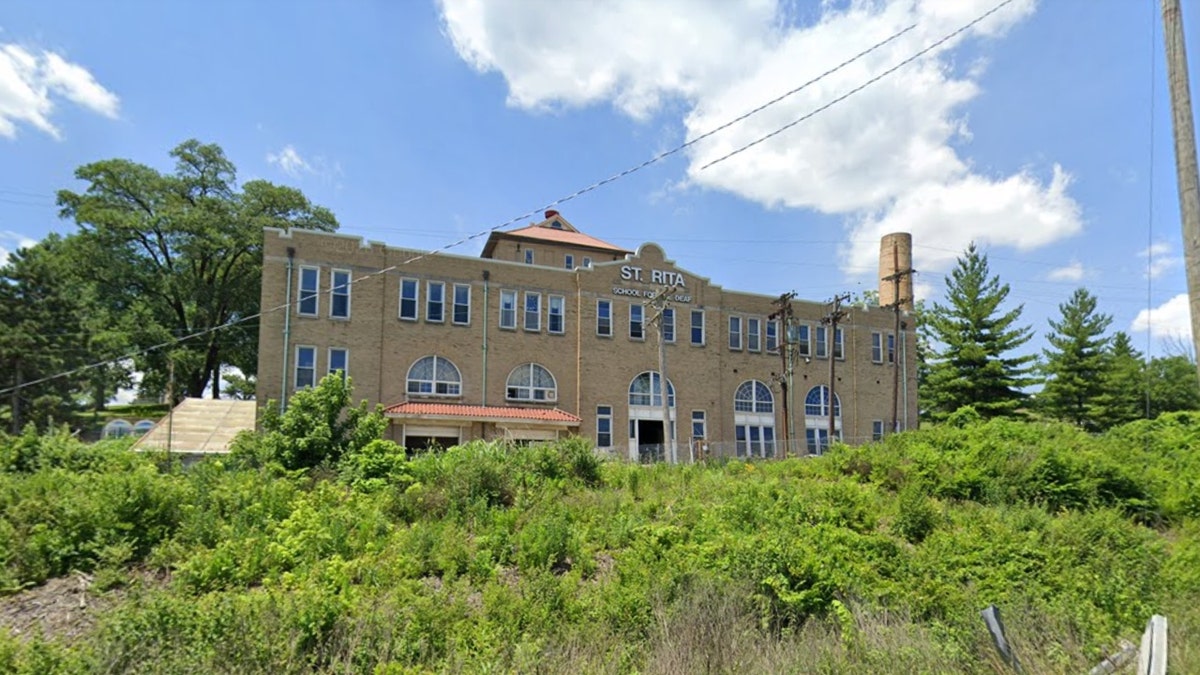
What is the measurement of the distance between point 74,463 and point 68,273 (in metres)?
38.3

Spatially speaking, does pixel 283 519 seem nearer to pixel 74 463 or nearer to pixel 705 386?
pixel 74 463

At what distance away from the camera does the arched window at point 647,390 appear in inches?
1395

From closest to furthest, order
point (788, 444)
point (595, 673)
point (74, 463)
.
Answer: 1. point (595, 673)
2. point (74, 463)
3. point (788, 444)

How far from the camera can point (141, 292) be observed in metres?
44.7

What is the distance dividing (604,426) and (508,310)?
7.46 meters

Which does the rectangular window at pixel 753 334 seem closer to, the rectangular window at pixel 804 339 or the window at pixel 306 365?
the rectangular window at pixel 804 339

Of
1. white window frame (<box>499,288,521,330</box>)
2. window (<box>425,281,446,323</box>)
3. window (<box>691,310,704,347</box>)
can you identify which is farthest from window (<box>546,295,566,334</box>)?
window (<box>691,310,704,347</box>)

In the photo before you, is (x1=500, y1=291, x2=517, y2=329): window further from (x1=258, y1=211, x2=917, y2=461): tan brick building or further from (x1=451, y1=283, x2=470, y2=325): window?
(x1=451, y1=283, x2=470, y2=325): window

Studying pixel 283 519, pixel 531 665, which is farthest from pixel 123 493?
pixel 531 665

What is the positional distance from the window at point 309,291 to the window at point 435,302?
4639 millimetres

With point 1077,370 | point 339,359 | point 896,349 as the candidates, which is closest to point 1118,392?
point 1077,370

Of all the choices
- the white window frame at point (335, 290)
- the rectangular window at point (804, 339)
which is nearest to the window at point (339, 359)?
the white window frame at point (335, 290)

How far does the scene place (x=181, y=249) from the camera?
42.0 meters

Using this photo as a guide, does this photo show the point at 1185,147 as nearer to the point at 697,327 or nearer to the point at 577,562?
the point at 577,562
